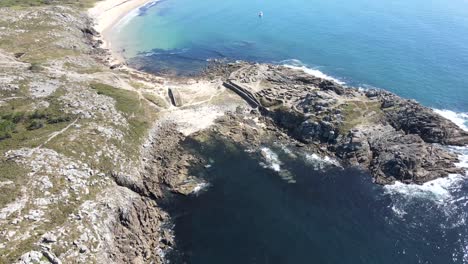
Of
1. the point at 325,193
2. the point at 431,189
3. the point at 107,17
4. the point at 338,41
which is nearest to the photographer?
the point at 325,193

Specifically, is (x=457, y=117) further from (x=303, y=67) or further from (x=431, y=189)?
(x=303, y=67)

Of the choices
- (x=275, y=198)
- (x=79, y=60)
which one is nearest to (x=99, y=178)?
(x=275, y=198)

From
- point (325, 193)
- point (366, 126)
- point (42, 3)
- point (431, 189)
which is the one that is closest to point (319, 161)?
point (325, 193)

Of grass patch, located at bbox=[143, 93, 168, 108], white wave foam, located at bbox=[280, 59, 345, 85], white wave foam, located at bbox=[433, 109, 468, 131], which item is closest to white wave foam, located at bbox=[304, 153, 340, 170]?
white wave foam, located at bbox=[433, 109, 468, 131]

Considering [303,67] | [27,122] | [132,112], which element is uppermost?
[303,67]

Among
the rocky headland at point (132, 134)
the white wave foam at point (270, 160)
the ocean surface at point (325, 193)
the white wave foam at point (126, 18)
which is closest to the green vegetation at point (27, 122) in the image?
the rocky headland at point (132, 134)

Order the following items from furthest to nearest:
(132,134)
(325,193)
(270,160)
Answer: (132,134), (270,160), (325,193)

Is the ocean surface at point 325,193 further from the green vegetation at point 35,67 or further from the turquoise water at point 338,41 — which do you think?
the green vegetation at point 35,67
